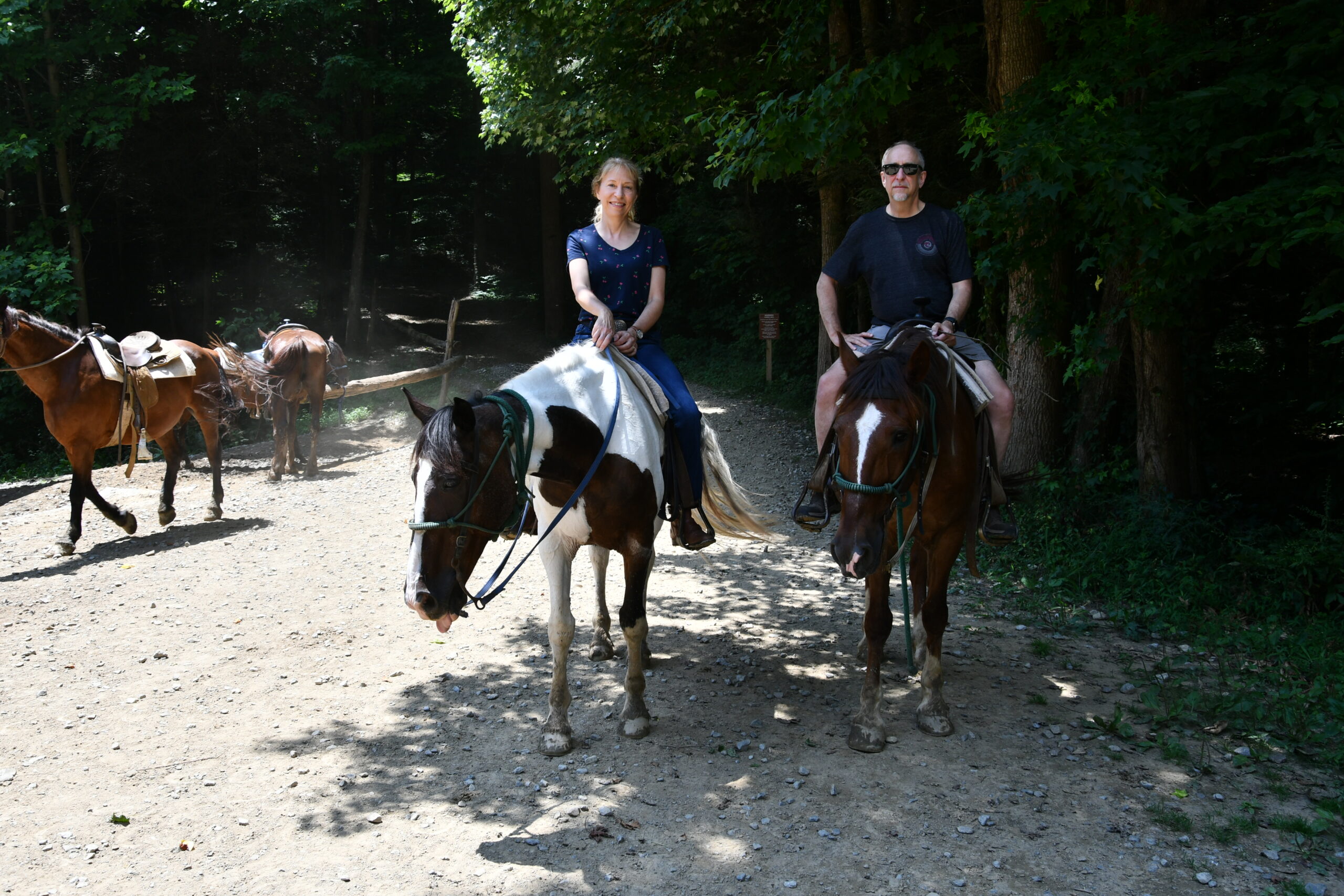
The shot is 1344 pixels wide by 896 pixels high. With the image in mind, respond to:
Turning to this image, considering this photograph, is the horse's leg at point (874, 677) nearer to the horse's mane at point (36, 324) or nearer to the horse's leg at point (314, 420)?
the horse's mane at point (36, 324)

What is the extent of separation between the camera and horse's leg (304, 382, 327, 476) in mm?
12562

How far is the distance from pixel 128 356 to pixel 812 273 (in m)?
14.3

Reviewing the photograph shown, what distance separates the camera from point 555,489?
13.9ft

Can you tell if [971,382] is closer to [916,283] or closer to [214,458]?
[916,283]

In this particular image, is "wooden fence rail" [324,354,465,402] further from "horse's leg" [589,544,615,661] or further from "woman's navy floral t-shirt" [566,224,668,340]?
"woman's navy floral t-shirt" [566,224,668,340]

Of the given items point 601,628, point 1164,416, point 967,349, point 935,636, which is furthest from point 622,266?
point 1164,416

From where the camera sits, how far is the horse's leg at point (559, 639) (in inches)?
171

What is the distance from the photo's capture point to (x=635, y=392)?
4500mm

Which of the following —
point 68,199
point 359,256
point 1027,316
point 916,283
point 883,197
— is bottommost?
point 1027,316

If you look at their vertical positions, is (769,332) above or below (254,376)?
above

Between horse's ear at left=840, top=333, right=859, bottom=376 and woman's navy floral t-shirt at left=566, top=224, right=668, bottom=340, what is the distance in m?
1.25

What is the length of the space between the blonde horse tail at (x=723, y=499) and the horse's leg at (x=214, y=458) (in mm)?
6835

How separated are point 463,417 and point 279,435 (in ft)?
32.8

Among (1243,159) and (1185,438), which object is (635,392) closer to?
(1243,159)
